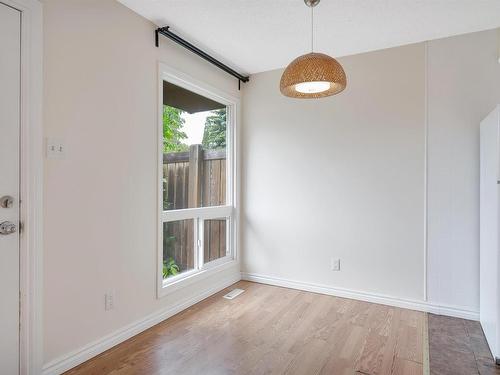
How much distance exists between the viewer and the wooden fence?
2.90 metres

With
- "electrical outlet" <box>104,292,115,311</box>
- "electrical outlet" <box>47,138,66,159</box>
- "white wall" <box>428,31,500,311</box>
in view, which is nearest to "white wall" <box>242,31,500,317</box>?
"white wall" <box>428,31,500,311</box>

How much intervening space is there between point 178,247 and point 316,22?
230 centimetres

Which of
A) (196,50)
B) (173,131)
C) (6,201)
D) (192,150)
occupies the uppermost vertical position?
(196,50)

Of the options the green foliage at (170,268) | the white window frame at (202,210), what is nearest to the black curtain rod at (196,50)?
the white window frame at (202,210)

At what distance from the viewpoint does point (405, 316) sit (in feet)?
9.25

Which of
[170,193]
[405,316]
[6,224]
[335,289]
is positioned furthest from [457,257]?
[6,224]

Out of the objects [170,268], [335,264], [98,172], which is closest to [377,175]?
[335,264]

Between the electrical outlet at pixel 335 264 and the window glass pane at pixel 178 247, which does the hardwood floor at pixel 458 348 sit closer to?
the electrical outlet at pixel 335 264

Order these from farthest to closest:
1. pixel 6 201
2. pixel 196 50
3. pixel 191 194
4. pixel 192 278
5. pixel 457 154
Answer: pixel 191 194, pixel 192 278, pixel 196 50, pixel 457 154, pixel 6 201

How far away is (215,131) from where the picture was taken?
11.8 ft

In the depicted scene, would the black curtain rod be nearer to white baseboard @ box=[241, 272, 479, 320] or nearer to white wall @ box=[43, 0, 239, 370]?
white wall @ box=[43, 0, 239, 370]

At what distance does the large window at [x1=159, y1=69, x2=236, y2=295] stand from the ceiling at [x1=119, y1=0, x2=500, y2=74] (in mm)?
483

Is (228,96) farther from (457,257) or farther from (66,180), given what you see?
(457,257)

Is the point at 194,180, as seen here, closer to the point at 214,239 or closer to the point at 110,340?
the point at 214,239
